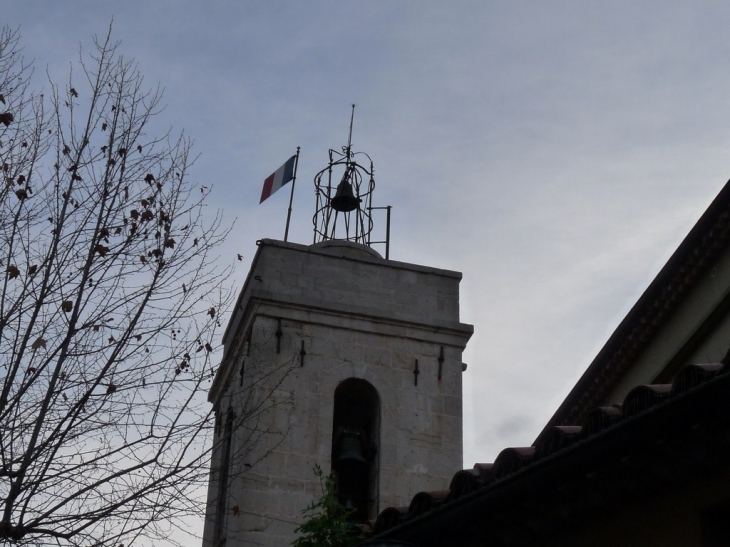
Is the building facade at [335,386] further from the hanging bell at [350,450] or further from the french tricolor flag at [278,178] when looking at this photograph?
the french tricolor flag at [278,178]

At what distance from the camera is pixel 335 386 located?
14.0 meters

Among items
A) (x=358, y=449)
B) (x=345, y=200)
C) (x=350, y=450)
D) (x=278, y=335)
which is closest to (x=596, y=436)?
(x=350, y=450)

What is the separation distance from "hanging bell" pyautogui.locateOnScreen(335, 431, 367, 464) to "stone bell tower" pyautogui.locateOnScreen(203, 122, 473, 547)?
0.01 meters

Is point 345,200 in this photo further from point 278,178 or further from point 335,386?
point 335,386

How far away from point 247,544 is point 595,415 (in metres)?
7.80

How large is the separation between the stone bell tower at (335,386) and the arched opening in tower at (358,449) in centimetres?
2

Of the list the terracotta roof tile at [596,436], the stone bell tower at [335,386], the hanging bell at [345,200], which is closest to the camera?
the terracotta roof tile at [596,436]

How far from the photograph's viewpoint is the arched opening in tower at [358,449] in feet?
44.5

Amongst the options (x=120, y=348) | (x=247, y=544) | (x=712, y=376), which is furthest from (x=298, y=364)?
(x=712, y=376)

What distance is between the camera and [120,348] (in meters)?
8.26

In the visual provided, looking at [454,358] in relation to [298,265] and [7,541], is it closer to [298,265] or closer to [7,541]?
[298,265]

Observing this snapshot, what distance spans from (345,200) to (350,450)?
387 cm

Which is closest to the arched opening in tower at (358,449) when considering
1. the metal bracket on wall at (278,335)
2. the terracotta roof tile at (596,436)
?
the metal bracket on wall at (278,335)

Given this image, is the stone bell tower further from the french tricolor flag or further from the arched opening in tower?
the french tricolor flag
